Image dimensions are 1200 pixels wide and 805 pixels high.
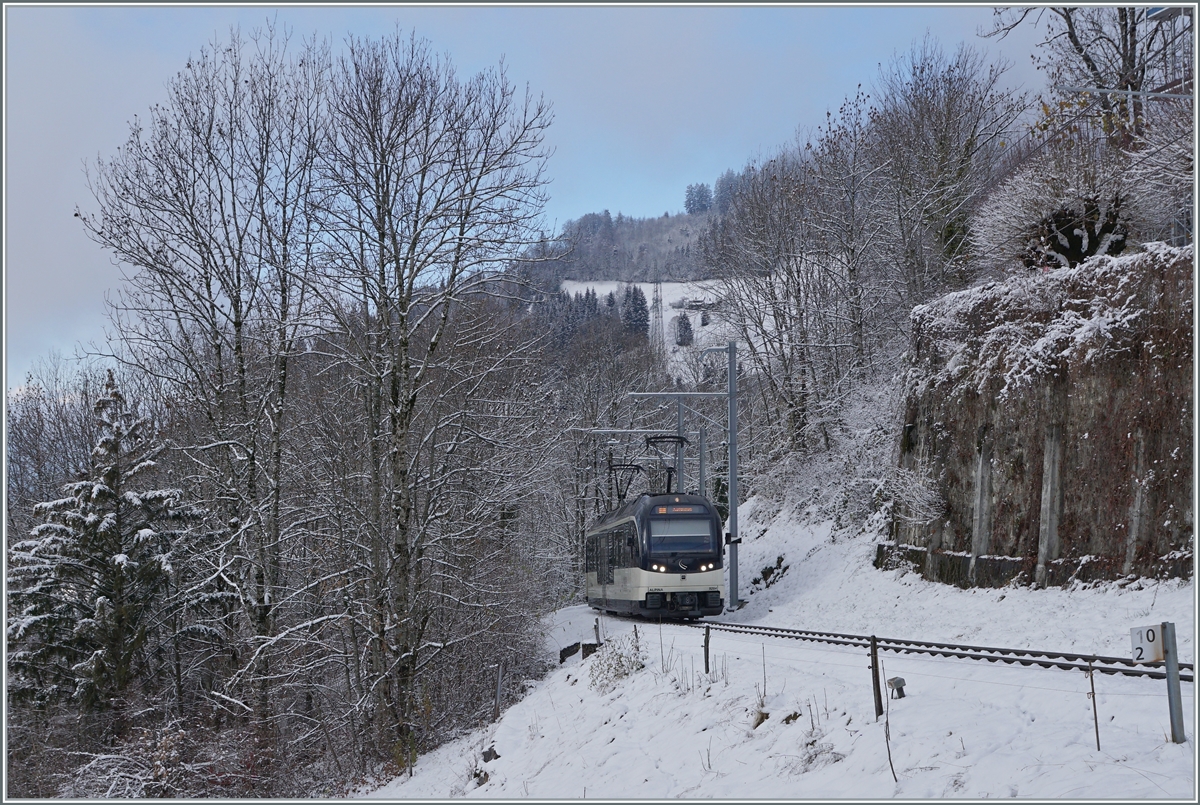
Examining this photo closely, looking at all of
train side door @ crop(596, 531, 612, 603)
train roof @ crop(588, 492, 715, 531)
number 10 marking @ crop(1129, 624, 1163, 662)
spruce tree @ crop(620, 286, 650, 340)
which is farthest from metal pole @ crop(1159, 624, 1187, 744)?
spruce tree @ crop(620, 286, 650, 340)

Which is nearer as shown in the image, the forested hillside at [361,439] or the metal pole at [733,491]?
the forested hillside at [361,439]

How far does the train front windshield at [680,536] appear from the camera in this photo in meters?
23.7

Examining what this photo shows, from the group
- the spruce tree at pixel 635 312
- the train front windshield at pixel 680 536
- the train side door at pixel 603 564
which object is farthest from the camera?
the spruce tree at pixel 635 312

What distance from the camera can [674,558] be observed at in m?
23.6

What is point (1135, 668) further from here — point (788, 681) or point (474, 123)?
point (474, 123)

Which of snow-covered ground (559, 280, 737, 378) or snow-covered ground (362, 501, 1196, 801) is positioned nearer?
snow-covered ground (362, 501, 1196, 801)

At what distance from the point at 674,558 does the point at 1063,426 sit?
10.1 metres

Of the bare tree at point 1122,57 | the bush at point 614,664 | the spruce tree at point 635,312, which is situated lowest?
the bush at point 614,664

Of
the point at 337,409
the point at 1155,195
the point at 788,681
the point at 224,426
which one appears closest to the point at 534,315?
the point at 337,409

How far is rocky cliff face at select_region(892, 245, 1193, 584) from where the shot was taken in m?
14.5

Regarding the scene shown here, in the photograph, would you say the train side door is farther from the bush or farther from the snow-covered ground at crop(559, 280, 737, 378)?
the snow-covered ground at crop(559, 280, 737, 378)

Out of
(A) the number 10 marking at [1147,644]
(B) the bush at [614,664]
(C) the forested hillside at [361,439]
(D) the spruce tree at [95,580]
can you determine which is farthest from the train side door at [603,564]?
(A) the number 10 marking at [1147,644]

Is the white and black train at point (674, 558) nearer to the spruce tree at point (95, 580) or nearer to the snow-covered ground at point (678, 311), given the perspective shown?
the spruce tree at point (95, 580)

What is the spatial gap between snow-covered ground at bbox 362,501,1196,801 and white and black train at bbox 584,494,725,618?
151 centimetres
